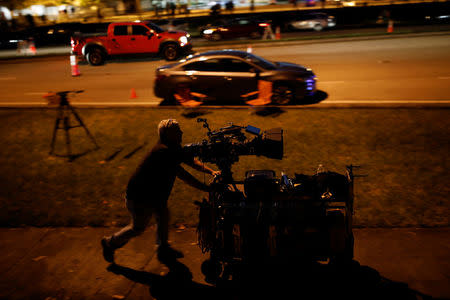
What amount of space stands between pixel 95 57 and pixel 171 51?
388 centimetres

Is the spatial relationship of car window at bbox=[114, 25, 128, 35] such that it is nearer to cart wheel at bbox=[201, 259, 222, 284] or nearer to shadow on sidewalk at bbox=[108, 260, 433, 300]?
shadow on sidewalk at bbox=[108, 260, 433, 300]

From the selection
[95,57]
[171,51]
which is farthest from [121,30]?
[171,51]

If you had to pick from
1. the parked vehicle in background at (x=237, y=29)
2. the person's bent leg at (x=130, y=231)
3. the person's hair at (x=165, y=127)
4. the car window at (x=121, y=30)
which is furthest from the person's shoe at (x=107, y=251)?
the parked vehicle in background at (x=237, y=29)

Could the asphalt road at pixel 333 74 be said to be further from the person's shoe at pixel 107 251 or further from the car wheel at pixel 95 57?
the person's shoe at pixel 107 251

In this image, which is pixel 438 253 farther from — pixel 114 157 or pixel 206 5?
pixel 206 5

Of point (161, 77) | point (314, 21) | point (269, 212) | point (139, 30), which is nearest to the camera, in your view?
point (269, 212)

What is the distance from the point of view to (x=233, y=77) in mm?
10539

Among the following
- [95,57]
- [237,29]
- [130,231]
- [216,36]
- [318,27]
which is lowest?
[130,231]

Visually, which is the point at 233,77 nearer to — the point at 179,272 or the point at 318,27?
the point at 179,272

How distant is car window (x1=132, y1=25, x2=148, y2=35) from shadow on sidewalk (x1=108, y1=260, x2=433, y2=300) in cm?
1649

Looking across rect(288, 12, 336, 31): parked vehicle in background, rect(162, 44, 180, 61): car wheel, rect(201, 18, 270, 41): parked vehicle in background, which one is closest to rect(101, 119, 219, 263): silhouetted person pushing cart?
rect(162, 44, 180, 61): car wheel

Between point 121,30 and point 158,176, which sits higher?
point 121,30

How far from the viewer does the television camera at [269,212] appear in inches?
150

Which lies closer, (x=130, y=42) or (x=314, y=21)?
(x=130, y=42)
